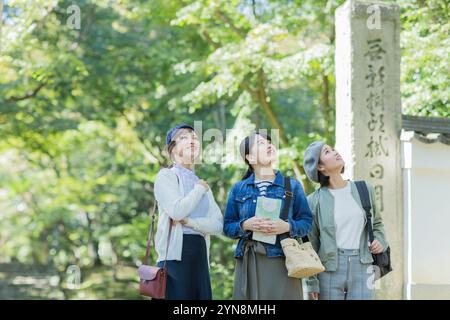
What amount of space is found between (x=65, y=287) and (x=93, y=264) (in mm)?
3611

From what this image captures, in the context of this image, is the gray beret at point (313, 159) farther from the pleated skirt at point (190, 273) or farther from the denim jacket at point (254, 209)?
the pleated skirt at point (190, 273)

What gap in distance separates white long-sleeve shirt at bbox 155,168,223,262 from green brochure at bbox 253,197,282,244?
268 mm

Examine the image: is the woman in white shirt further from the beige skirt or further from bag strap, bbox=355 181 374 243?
bag strap, bbox=355 181 374 243

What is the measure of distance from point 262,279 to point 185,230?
1.90 ft

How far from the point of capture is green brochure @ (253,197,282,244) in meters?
4.04

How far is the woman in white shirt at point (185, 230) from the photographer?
4.06m

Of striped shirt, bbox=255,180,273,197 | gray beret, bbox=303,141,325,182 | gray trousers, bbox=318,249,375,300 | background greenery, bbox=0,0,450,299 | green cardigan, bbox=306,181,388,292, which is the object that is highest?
background greenery, bbox=0,0,450,299

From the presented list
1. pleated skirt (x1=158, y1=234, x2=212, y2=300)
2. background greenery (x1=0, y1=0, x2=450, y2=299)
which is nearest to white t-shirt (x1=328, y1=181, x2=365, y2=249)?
pleated skirt (x1=158, y1=234, x2=212, y2=300)

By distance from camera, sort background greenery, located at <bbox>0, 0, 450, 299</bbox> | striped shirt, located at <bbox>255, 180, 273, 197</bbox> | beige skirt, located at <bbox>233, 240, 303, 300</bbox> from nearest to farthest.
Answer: beige skirt, located at <bbox>233, 240, 303, 300</bbox> → striped shirt, located at <bbox>255, 180, 273, 197</bbox> → background greenery, located at <bbox>0, 0, 450, 299</bbox>

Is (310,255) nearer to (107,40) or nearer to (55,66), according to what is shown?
(55,66)

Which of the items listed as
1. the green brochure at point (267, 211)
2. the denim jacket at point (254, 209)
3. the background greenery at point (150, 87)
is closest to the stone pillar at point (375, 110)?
the background greenery at point (150, 87)

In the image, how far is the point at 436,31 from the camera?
816 cm

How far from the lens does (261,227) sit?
397 cm

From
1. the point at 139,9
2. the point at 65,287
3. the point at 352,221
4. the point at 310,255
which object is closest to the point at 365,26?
the point at 352,221
